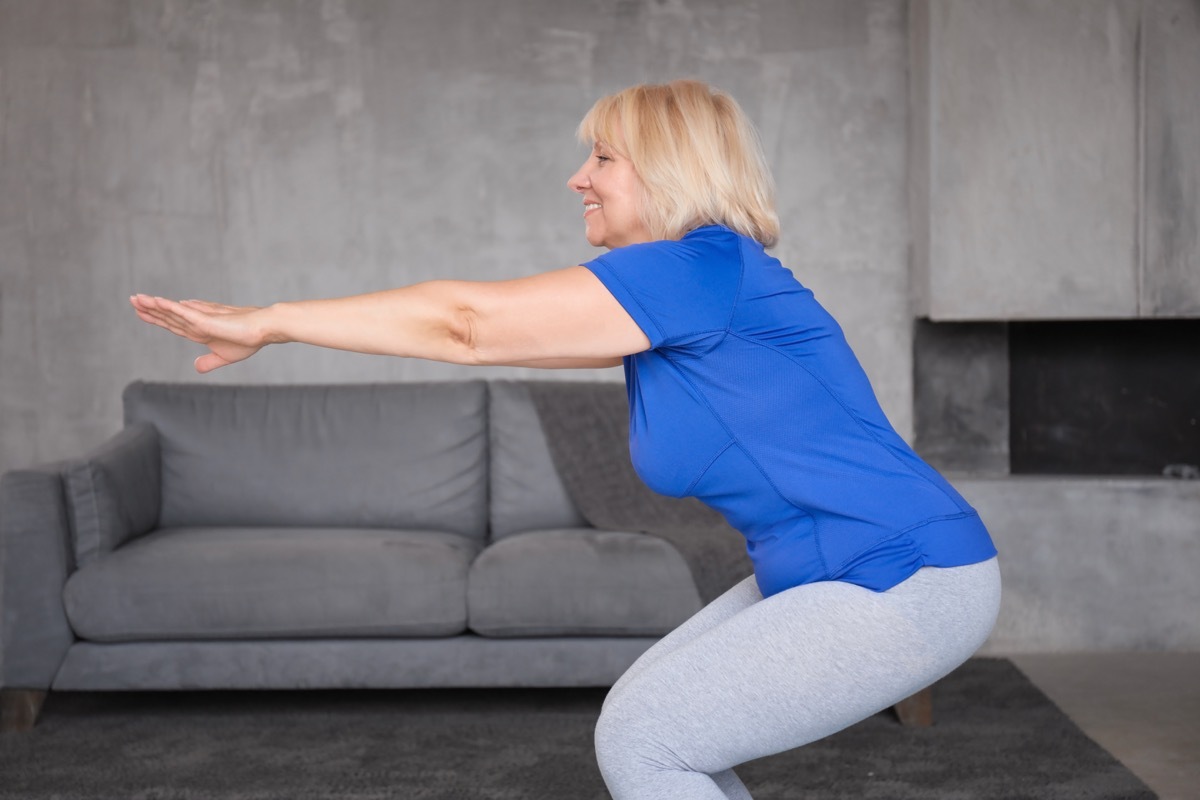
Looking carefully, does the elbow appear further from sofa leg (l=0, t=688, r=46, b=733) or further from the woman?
sofa leg (l=0, t=688, r=46, b=733)

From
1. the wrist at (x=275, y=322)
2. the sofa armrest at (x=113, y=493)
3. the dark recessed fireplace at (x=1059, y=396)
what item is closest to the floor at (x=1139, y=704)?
the dark recessed fireplace at (x=1059, y=396)

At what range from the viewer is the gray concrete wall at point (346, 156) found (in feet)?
14.0

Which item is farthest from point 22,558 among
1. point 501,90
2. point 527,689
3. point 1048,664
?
point 1048,664

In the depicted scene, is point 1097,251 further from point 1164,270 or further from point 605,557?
point 605,557

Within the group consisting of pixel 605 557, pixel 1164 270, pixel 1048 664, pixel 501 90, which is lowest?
pixel 1048 664

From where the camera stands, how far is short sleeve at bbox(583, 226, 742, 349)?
1.32 meters

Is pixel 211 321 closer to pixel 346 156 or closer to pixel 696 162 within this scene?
pixel 696 162

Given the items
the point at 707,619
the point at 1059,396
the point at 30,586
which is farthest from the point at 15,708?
the point at 1059,396

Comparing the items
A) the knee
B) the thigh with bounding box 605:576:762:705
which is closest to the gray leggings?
the knee

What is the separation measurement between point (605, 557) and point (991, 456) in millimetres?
1826

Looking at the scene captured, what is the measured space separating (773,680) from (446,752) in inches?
68.1

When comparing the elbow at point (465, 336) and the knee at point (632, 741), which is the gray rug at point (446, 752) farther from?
the elbow at point (465, 336)

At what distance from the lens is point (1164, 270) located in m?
3.99

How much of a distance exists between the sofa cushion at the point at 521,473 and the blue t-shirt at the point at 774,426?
7.59 feet
